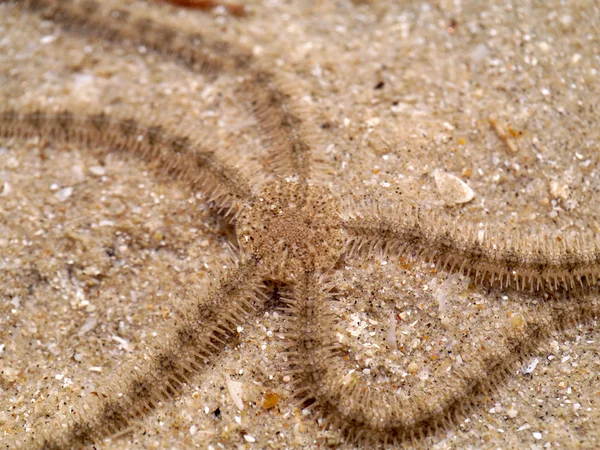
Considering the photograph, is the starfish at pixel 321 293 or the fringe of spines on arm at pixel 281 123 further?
the fringe of spines on arm at pixel 281 123

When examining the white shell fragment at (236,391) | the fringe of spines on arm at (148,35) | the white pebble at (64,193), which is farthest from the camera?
the fringe of spines on arm at (148,35)

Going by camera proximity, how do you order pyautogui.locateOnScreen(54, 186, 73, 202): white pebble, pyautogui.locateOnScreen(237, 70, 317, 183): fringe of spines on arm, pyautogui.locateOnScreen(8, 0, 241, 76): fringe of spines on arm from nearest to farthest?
pyautogui.locateOnScreen(237, 70, 317, 183): fringe of spines on arm < pyautogui.locateOnScreen(54, 186, 73, 202): white pebble < pyautogui.locateOnScreen(8, 0, 241, 76): fringe of spines on arm

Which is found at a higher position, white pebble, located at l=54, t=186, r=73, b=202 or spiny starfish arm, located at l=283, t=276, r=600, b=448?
white pebble, located at l=54, t=186, r=73, b=202

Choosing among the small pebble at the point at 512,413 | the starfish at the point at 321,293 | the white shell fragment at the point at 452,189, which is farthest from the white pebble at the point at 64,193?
the small pebble at the point at 512,413

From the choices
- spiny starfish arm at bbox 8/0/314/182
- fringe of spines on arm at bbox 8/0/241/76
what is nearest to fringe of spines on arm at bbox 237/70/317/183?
spiny starfish arm at bbox 8/0/314/182

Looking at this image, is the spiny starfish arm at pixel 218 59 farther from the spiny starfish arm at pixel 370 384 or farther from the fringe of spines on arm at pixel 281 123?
the spiny starfish arm at pixel 370 384

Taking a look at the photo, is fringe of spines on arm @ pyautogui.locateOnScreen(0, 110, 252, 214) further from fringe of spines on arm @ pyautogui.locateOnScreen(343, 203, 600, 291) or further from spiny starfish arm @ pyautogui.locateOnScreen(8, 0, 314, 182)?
fringe of spines on arm @ pyautogui.locateOnScreen(343, 203, 600, 291)

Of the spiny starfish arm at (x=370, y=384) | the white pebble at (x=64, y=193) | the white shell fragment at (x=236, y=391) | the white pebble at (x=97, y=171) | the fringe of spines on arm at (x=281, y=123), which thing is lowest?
the white shell fragment at (x=236, y=391)

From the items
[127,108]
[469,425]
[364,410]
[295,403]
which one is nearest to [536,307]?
[469,425]

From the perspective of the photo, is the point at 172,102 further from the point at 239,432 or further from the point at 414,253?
the point at 239,432
